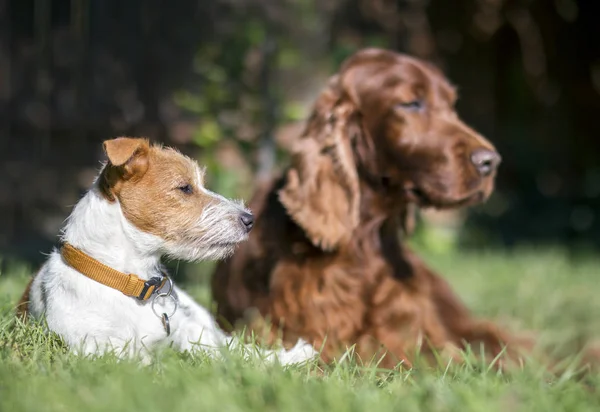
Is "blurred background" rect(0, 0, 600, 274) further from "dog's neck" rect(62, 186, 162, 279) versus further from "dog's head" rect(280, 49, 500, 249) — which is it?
"dog's neck" rect(62, 186, 162, 279)

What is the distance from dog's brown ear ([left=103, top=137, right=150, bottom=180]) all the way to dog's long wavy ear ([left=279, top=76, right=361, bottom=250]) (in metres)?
0.89

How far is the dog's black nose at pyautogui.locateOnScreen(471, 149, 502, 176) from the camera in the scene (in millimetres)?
3440

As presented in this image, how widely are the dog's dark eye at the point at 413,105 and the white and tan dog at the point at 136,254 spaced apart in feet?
3.33

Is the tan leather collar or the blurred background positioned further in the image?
the blurred background

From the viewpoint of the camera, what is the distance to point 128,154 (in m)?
2.67

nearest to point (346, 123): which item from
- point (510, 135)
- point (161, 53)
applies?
point (161, 53)

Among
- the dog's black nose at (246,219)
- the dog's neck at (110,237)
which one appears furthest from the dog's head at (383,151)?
the dog's neck at (110,237)

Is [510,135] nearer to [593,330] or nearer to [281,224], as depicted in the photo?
[593,330]

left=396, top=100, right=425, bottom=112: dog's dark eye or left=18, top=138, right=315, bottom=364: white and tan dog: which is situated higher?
left=396, top=100, right=425, bottom=112: dog's dark eye

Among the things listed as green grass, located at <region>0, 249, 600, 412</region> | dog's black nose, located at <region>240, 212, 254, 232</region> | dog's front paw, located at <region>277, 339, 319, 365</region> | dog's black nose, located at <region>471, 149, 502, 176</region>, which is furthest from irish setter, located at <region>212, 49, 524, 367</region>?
green grass, located at <region>0, 249, 600, 412</region>

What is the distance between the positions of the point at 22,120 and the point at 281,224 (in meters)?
5.40

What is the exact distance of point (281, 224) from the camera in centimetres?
373

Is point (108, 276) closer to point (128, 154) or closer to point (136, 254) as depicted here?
point (136, 254)

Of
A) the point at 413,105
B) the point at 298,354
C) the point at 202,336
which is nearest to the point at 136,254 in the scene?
the point at 202,336
